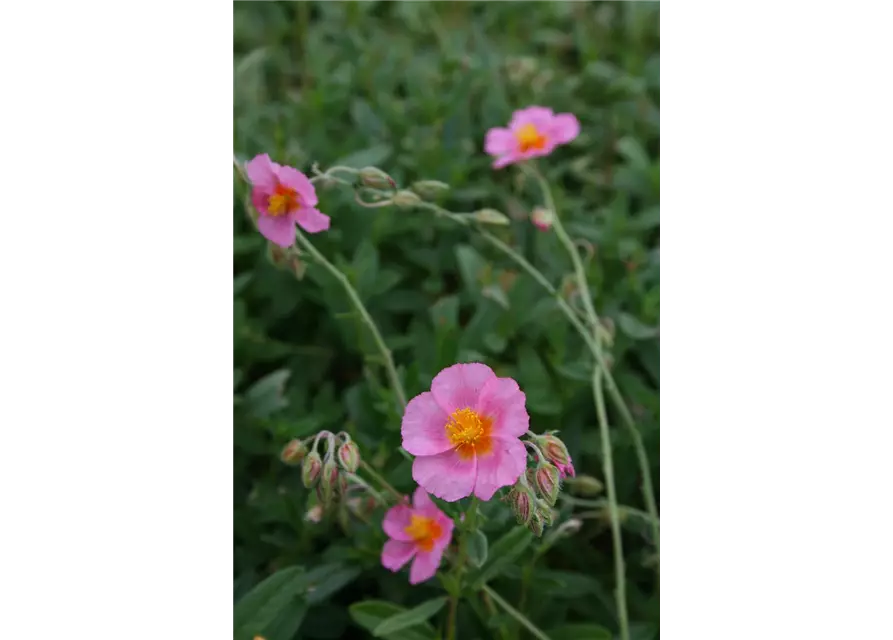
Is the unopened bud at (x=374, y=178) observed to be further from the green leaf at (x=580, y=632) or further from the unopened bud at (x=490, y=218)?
the green leaf at (x=580, y=632)

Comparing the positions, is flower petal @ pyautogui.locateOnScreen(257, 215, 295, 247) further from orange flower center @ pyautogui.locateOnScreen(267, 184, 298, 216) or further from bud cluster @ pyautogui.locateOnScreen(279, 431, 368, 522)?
bud cluster @ pyautogui.locateOnScreen(279, 431, 368, 522)

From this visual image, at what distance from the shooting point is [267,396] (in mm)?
1404

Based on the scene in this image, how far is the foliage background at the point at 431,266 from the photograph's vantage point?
4.15 feet

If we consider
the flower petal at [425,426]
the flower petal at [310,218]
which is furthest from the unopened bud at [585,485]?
the flower petal at [310,218]

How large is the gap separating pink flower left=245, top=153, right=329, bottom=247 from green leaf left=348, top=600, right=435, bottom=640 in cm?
46

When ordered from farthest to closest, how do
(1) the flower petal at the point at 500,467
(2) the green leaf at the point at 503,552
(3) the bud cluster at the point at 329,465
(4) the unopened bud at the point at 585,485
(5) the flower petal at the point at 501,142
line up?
(5) the flower petal at the point at 501,142 → (4) the unopened bud at the point at 585,485 → (2) the green leaf at the point at 503,552 → (3) the bud cluster at the point at 329,465 → (1) the flower petal at the point at 500,467

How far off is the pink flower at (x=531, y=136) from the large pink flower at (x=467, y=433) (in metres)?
0.62

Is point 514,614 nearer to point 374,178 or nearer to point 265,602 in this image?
point 265,602

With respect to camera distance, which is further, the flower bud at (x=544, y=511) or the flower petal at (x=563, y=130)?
the flower petal at (x=563, y=130)

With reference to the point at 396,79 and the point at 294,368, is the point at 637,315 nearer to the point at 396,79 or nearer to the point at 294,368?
the point at 294,368

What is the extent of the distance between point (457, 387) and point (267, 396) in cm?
57

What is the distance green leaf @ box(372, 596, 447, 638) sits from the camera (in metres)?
1.04

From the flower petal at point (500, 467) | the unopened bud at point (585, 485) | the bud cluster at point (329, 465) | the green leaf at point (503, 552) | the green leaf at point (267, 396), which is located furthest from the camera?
the green leaf at point (267, 396)
